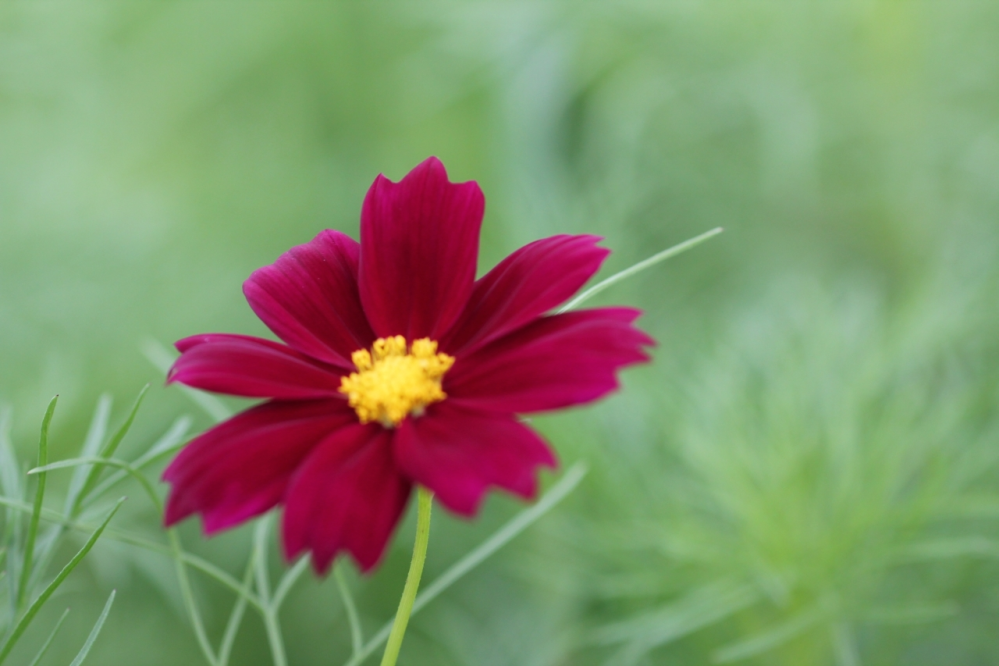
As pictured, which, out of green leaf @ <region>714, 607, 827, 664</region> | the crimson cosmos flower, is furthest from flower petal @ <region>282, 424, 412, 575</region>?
green leaf @ <region>714, 607, 827, 664</region>

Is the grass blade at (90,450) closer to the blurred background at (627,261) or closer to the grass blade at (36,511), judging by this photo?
the grass blade at (36,511)

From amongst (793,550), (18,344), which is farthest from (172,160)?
(793,550)

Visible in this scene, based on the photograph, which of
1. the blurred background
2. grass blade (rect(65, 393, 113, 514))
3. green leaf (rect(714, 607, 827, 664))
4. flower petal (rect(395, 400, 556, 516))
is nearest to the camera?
flower petal (rect(395, 400, 556, 516))

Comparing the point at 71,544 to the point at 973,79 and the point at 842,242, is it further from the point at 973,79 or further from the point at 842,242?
the point at 973,79

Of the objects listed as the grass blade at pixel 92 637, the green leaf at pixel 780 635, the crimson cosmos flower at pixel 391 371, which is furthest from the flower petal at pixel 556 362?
the green leaf at pixel 780 635

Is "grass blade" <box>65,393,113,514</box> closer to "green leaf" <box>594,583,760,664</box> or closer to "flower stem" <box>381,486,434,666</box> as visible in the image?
"flower stem" <box>381,486,434,666</box>

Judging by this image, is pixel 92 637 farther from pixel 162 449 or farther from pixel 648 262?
pixel 648 262

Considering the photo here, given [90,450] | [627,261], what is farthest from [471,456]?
[627,261]

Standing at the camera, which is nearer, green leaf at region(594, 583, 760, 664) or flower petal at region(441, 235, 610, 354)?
flower petal at region(441, 235, 610, 354)
